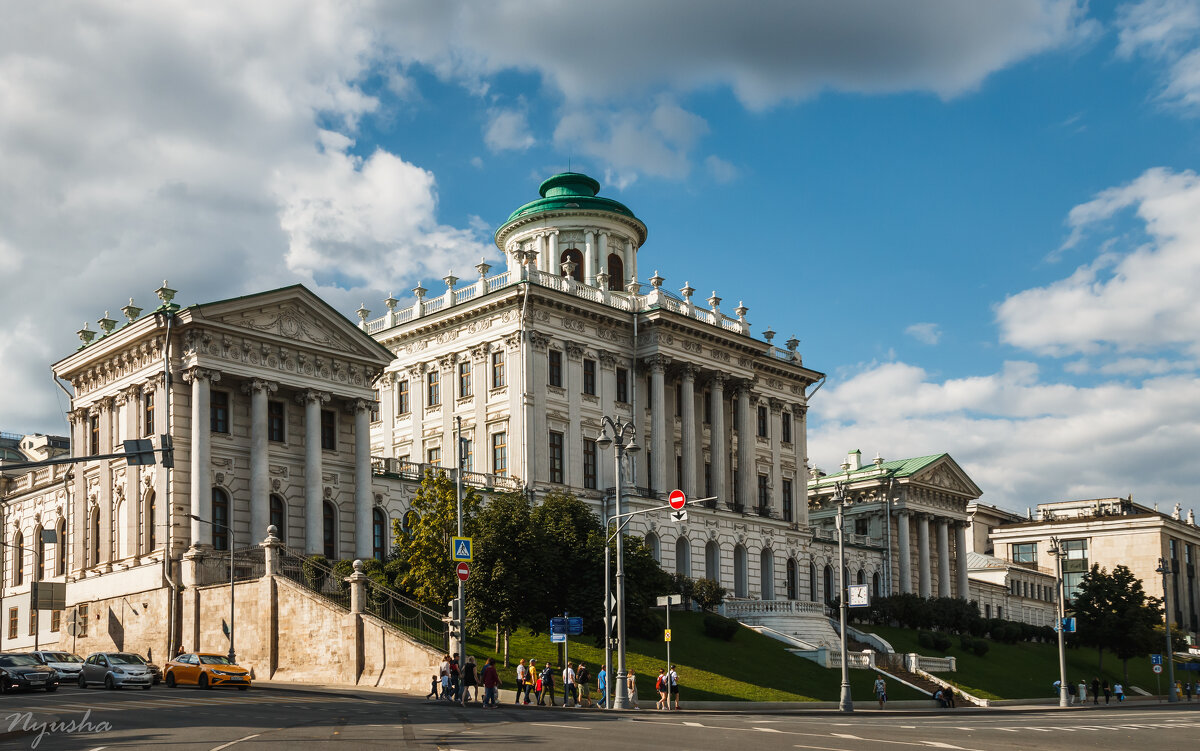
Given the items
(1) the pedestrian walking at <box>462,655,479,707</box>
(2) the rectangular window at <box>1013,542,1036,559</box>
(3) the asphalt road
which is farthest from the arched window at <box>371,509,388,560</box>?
(2) the rectangular window at <box>1013,542,1036,559</box>

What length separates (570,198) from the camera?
82.6 meters

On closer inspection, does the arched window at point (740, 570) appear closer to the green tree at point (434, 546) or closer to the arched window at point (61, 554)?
the green tree at point (434, 546)

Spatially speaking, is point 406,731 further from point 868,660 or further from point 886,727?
point 868,660

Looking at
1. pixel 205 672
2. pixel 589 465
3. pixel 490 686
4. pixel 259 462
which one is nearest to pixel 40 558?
pixel 259 462

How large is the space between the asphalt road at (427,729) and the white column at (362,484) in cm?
1888

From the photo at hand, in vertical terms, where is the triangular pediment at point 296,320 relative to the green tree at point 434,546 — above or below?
above

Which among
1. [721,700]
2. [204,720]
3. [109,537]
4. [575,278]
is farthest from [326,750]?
[575,278]

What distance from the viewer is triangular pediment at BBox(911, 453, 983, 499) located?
353 feet

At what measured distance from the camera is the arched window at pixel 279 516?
58594mm

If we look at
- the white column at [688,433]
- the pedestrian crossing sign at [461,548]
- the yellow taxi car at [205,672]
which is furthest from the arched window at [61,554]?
the white column at [688,433]

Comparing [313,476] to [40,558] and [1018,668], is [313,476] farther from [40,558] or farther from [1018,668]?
[1018,668]

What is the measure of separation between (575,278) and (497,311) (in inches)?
391

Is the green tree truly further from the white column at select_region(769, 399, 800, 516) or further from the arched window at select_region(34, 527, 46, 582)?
the white column at select_region(769, 399, 800, 516)

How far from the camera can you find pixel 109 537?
5928 centimetres
